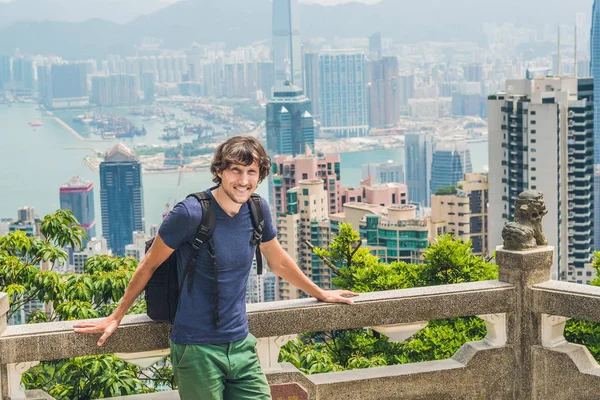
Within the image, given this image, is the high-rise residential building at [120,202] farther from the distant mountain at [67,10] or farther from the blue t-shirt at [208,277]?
the blue t-shirt at [208,277]

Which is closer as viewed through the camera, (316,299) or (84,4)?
(316,299)

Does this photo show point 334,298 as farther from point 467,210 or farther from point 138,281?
point 467,210

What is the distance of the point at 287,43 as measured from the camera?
14012 centimetres

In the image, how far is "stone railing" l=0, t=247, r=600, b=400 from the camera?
2529 millimetres

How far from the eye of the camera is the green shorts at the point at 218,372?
6.93 feet

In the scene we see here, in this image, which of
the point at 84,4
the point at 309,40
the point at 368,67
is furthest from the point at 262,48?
the point at 84,4

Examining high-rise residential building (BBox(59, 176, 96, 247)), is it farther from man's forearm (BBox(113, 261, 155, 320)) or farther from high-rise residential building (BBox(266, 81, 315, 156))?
man's forearm (BBox(113, 261, 155, 320))

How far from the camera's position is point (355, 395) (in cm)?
264

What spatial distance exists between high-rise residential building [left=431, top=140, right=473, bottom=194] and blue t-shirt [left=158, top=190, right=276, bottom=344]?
300ft

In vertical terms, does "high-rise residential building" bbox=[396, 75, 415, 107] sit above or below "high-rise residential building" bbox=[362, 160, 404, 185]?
above

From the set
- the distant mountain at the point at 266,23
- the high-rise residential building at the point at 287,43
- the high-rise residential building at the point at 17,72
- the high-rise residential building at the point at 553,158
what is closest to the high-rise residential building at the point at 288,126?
the high-rise residential building at the point at 287,43

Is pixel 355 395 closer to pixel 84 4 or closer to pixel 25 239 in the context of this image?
pixel 25 239

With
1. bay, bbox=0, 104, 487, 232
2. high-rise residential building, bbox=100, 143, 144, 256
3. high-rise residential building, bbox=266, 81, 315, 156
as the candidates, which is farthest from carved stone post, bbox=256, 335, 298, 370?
high-rise residential building, bbox=266, 81, 315, 156

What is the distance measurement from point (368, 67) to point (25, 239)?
132 meters
